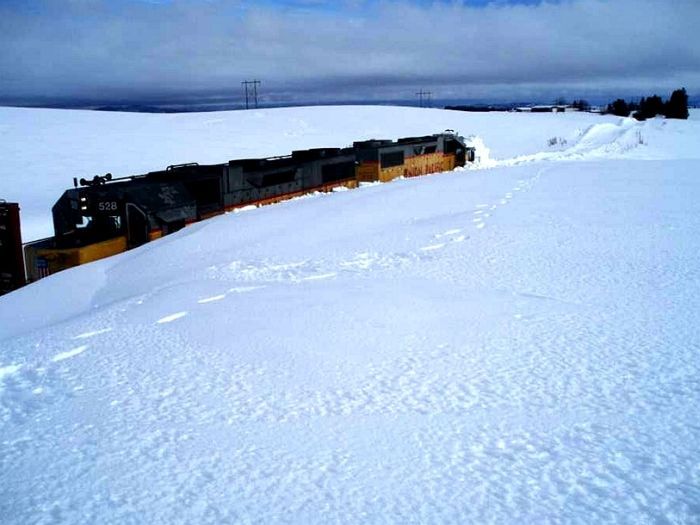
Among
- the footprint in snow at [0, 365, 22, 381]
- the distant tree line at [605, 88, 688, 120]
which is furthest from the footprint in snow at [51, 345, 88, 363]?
the distant tree line at [605, 88, 688, 120]

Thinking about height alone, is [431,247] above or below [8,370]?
above

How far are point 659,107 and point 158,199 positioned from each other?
102m

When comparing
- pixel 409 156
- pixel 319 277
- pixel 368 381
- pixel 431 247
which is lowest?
pixel 368 381

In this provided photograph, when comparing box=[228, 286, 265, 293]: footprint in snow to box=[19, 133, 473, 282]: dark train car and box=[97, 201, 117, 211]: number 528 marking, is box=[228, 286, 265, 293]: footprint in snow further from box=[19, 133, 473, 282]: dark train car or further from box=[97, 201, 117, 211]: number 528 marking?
box=[97, 201, 117, 211]: number 528 marking

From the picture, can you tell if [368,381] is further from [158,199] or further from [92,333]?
[158,199]

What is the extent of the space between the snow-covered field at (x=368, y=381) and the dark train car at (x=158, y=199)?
2529 mm

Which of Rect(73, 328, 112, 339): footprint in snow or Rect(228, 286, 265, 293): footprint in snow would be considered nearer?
Rect(73, 328, 112, 339): footprint in snow

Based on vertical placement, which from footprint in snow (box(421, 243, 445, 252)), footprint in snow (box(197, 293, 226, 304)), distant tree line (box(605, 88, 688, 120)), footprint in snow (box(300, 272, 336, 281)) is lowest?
footprint in snow (box(197, 293, 226, 304))

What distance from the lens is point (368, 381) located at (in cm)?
444

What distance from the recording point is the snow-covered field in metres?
3.05

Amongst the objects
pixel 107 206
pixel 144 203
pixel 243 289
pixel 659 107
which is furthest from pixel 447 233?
pixel 659 107

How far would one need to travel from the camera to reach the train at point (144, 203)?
489 inches

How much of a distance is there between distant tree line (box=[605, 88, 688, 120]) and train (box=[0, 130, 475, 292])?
82.6 meters

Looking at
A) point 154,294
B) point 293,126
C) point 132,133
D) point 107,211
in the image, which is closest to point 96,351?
point 154,294
